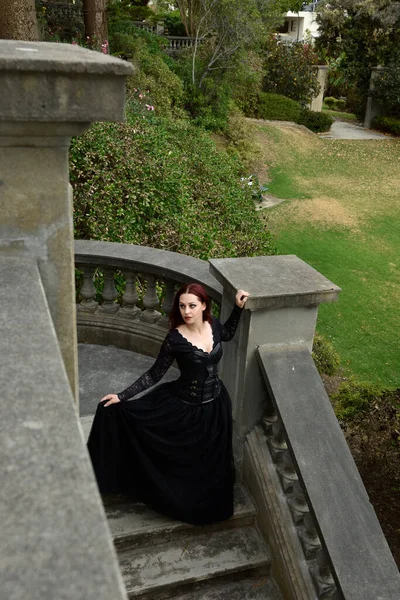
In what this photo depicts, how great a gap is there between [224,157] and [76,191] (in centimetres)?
870

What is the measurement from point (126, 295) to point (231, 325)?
7.11 ft

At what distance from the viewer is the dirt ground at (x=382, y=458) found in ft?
16.4

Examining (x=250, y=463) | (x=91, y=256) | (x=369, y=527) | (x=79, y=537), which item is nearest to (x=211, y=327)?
(x=250, y=463)

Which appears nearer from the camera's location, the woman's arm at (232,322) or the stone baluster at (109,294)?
the woman's arm at (232,322)

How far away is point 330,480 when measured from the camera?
3.11m

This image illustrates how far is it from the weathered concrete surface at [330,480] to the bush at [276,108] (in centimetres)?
2556

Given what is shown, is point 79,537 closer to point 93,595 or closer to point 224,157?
point 93,595

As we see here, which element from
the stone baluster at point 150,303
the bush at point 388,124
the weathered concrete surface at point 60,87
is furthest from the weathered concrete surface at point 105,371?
the bush at point 388,124

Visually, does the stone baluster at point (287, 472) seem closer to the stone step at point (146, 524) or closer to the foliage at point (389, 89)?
the stone step at point (146, 524)

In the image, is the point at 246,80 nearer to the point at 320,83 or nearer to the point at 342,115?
the point at 320,83

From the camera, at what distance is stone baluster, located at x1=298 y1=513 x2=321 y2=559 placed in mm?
3174

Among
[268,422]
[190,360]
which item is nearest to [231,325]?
[190,360]

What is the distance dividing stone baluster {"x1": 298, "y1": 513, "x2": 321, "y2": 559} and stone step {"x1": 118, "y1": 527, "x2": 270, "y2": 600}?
370mm

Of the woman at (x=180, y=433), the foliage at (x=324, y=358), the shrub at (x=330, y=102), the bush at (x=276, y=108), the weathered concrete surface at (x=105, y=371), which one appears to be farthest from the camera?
the shrub at (x=330, y=102)
